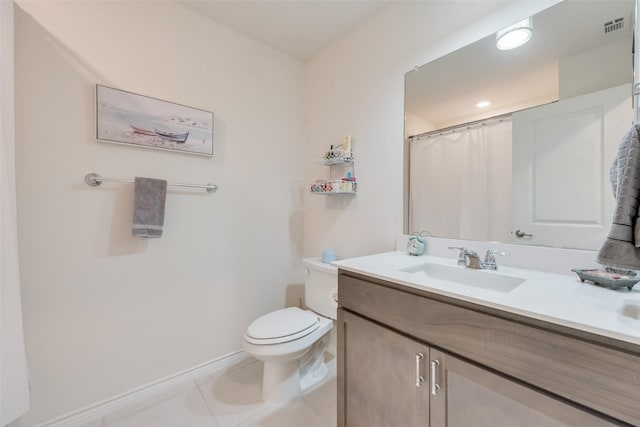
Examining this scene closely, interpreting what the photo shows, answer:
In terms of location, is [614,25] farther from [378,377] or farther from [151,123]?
[151,123]

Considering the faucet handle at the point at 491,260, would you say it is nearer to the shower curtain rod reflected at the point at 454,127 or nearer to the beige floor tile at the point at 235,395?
the shower curtain rod reflected at the point at 454,127

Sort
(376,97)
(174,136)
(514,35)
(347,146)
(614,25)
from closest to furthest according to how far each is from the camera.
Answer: (614,25) < (514,35) < (174,136) < (376,97) < (347,146)

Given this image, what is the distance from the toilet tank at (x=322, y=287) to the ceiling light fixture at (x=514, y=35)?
1.43m

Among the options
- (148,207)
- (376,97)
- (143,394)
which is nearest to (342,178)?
(376,97)

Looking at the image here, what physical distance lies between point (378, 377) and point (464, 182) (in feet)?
3.32

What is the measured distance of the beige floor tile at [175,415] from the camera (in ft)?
4.36

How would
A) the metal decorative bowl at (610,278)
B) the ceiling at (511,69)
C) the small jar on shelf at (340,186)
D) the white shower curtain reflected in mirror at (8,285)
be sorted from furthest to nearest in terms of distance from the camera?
the small jar on shelf at (340,186)
the ceiling at (511,69)
the white shower curtain reflected in mirror at (8,285)
the metal decorative bowl at (610,278)

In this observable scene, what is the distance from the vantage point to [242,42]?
1893 millimetres

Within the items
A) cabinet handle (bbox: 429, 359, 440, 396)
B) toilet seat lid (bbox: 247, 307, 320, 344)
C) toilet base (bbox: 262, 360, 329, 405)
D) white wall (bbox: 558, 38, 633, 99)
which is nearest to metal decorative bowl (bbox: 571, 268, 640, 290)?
cabinet handle (bbox: 429, 359, 440, 396)

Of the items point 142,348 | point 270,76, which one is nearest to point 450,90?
point 270,76

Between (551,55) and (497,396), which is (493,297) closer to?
(497,396)

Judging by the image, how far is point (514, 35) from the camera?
3.86 ft

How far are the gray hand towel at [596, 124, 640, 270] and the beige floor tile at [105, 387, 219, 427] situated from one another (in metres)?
1.73

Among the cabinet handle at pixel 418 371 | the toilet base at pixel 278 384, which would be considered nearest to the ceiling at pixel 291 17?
the cabinet handle at pixel 418 371
